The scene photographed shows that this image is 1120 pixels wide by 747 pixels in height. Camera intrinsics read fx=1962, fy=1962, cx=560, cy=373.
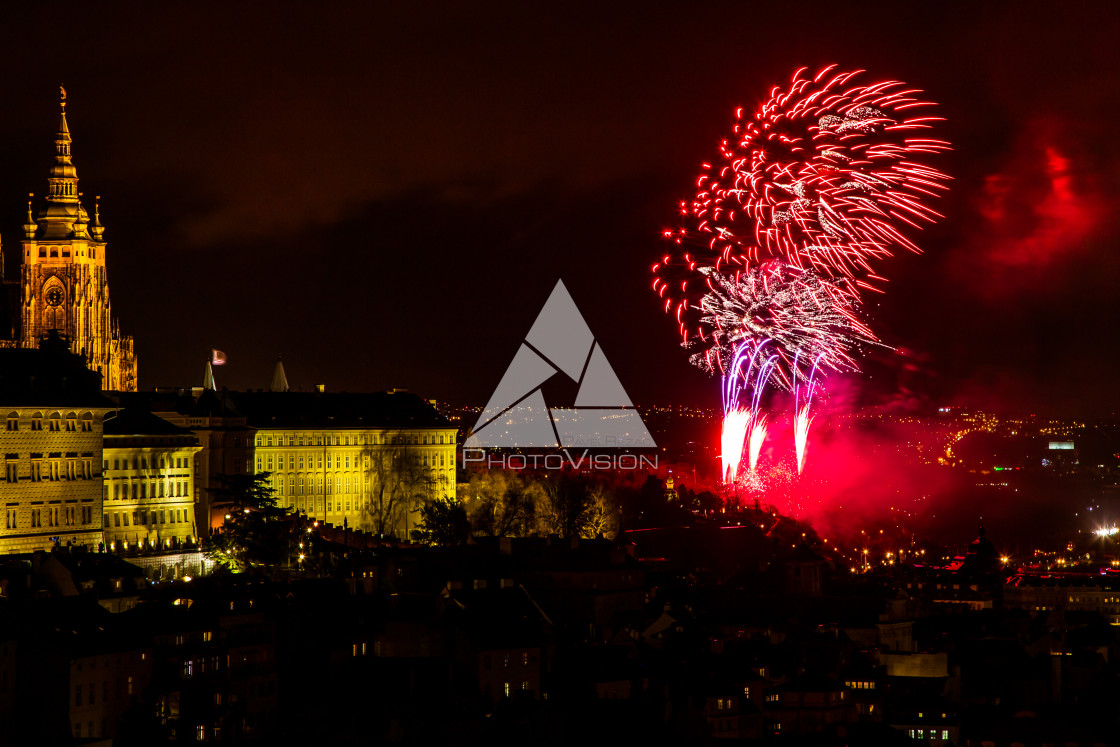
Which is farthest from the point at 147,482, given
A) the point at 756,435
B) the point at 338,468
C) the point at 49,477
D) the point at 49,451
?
the point at 756,435

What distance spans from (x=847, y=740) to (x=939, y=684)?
9.66 metres

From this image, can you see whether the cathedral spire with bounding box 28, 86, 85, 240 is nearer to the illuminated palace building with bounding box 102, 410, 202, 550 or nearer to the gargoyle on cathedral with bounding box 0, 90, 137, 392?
the gargoyle on cathedral with bounding box 0, 90, 137, 392

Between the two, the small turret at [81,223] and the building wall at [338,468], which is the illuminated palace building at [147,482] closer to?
the building wall at [338,468]

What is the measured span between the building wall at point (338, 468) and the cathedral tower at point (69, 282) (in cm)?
887

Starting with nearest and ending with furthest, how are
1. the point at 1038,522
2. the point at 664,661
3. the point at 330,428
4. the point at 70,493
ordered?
the point at 664,661
the point at 70,493
the point at 330,428
the point at 1038,522

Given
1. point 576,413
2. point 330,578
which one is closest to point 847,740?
point 330,578

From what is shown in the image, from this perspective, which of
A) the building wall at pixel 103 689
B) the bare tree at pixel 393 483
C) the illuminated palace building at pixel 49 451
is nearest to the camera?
the building wall at pixel 103 689

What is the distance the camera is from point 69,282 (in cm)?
10138

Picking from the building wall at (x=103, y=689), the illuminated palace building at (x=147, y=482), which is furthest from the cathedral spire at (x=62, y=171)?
the building wall at (x=103, y=689)

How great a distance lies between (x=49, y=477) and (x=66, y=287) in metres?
30.8

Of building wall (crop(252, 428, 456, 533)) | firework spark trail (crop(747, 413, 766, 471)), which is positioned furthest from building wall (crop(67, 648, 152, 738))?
building wall (crop(252, 428, 456, 533))

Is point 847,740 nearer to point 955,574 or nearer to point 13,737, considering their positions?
point 13,737

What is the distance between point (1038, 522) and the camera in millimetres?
160000

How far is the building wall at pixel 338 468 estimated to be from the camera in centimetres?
9988
